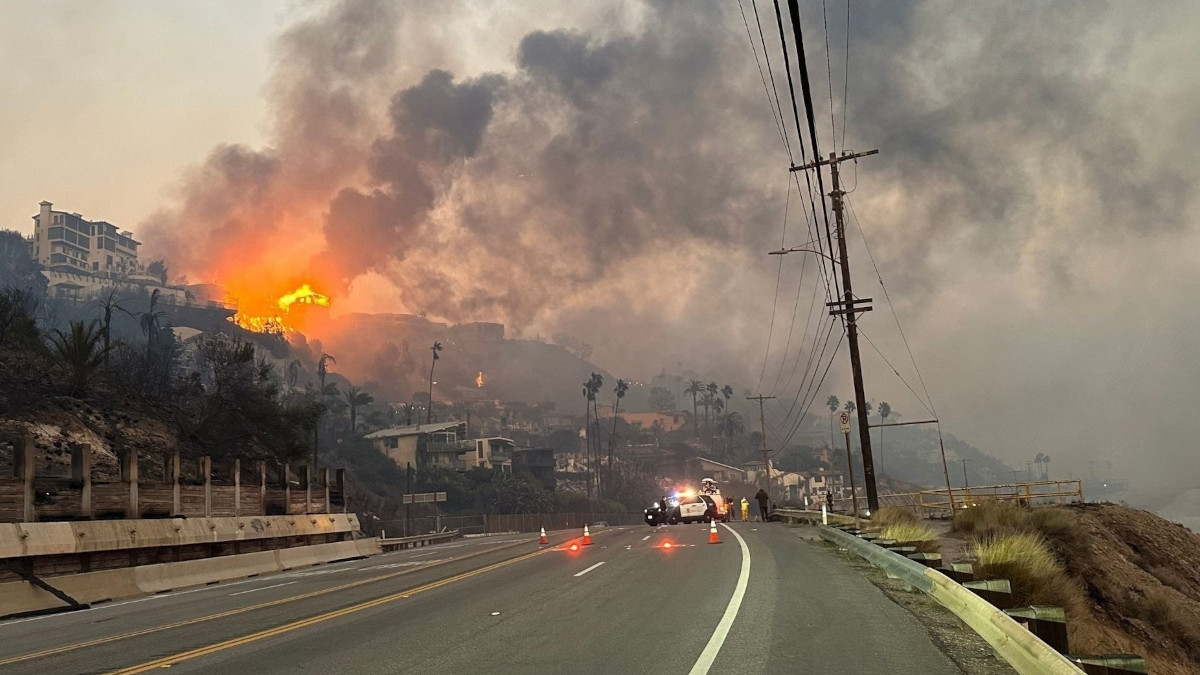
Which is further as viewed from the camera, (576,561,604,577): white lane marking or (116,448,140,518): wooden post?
(116,448,140,518): wooden post

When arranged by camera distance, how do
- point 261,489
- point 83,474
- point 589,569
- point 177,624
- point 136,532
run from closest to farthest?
point 177,624
point 589,569
point 83,474
point 136,532
point 261,489

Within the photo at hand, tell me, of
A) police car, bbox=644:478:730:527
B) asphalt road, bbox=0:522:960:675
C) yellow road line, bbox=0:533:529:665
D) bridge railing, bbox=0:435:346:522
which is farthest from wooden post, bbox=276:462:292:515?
police car, bbox=644:478:730:527

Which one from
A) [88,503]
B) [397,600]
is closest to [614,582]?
[397,600]

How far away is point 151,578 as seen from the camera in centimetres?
1994

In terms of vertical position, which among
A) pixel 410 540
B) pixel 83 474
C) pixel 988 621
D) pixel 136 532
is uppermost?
pixel 83 474

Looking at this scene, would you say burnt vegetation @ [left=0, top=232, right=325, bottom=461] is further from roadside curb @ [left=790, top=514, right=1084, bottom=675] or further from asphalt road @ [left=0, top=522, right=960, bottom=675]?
roadside curb @ [left=790, top=514, right=1084, bottom=675]

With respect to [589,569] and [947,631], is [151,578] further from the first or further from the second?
[947,631]

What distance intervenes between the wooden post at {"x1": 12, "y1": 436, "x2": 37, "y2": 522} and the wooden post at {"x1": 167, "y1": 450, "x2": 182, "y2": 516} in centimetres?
453

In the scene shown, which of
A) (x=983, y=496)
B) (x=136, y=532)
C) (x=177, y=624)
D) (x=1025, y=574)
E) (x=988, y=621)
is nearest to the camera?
(x=988, y=621)

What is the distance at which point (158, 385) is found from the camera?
56.9 metres

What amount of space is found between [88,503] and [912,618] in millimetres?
18752

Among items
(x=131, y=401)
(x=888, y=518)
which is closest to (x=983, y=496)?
(x=888, y=518)

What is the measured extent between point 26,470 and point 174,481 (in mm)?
5153

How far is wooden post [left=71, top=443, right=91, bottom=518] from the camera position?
1991 cm
